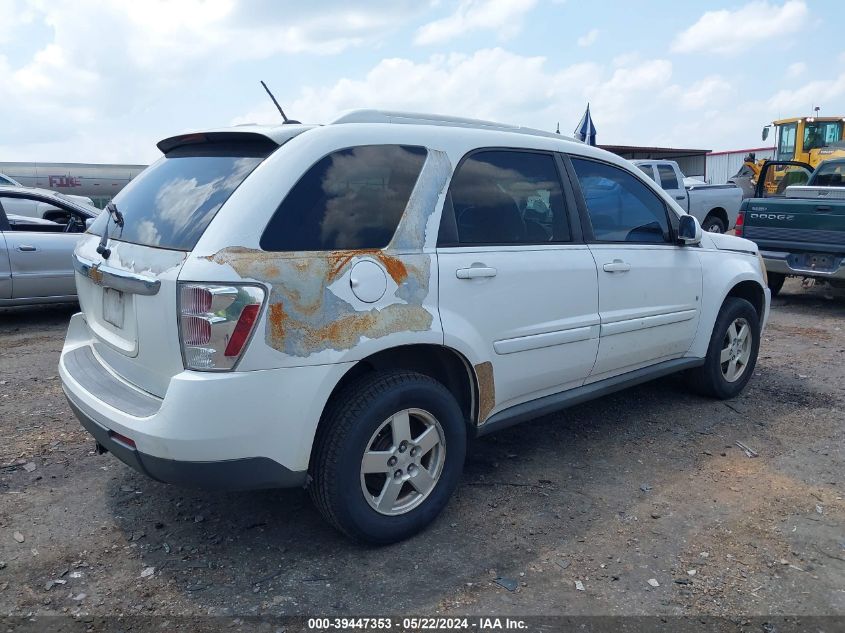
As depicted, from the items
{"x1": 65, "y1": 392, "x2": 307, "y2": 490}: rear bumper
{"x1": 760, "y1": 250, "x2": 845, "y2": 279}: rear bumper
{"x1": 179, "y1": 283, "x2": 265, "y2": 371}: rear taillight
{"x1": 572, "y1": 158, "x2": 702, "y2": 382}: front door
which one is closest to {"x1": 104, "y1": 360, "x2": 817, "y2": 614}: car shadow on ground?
{"x1": 65, "y1": 392, "x2": 307, "y2": 490}: rear bumper

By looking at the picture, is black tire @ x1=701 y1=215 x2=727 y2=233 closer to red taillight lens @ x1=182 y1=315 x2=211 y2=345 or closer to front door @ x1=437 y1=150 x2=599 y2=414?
front door @ x1=437 y1=150 x2=599 y2=414

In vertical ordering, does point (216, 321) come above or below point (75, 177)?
below

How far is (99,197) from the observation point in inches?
1037

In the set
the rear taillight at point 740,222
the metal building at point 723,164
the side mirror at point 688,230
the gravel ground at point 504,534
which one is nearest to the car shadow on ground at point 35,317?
the gravel ground at point 504,534

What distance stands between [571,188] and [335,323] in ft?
5.81

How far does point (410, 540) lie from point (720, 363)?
289cm

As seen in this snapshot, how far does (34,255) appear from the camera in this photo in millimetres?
7336

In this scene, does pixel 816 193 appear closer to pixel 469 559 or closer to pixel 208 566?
pixel 469 559

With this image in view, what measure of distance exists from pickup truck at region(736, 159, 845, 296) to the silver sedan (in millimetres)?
7862

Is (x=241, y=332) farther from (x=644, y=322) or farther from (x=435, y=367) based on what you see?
(x=644, y=322)

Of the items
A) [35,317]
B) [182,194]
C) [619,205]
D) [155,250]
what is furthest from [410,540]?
[35,317]

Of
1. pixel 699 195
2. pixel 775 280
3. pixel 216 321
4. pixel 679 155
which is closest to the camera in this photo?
pixel 216 321

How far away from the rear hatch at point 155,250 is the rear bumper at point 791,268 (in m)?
7.03

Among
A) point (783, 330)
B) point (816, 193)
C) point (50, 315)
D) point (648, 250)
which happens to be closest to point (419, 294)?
point (648, 250)
